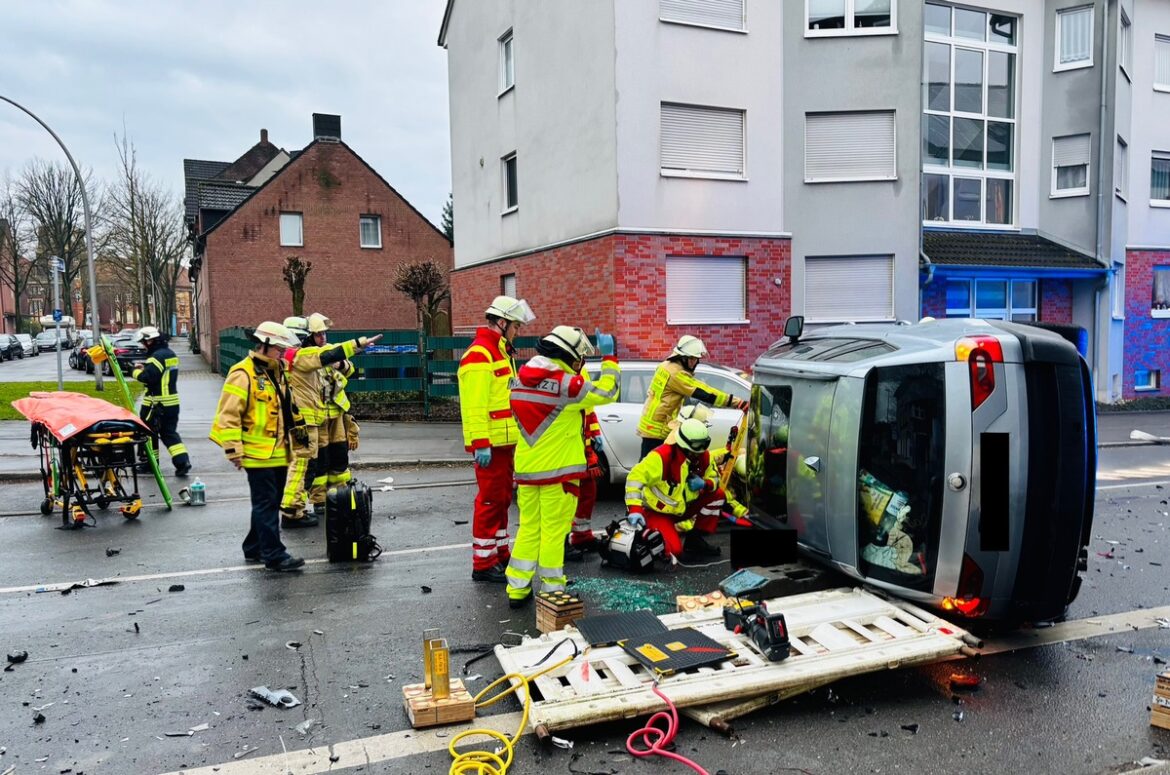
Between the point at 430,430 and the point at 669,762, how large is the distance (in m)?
12.0

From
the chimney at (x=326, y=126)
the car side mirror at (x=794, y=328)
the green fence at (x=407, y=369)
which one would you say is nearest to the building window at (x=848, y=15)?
the green fence at (x=407, y=369)

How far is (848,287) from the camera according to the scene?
16.7 meters

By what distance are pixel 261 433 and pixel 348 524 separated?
3.28 feet

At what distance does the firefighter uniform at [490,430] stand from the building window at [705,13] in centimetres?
1120

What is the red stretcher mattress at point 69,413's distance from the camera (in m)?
7.99

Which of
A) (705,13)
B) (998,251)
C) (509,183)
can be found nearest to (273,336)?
(705,13)

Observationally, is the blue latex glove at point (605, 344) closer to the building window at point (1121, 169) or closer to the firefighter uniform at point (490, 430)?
the firefighter uniform at point (490, 430)

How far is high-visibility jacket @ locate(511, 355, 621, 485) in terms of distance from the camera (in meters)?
5.42

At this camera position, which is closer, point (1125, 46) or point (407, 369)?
point (407, 369)

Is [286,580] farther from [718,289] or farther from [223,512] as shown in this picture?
[718,289]

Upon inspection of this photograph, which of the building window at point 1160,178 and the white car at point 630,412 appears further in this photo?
the building window at point 1160,178

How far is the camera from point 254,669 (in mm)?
4609

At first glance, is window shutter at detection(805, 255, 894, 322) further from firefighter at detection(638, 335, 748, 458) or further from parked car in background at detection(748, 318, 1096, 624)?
parked car in background at detection(748, 318, 1096, 624)

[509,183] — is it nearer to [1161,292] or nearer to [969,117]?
[969,117]
